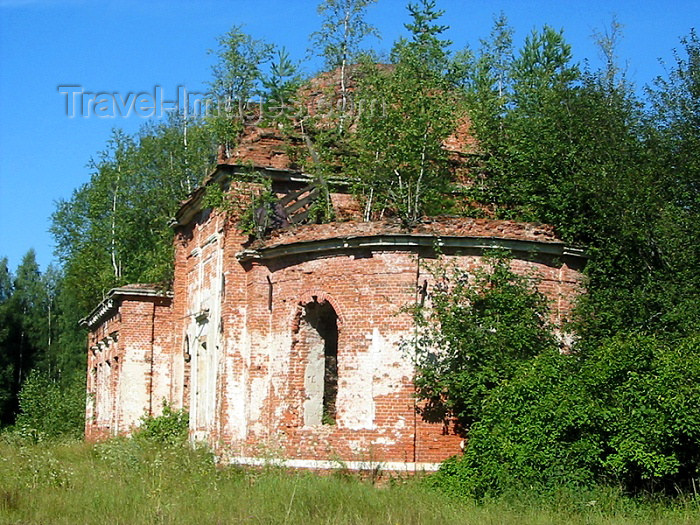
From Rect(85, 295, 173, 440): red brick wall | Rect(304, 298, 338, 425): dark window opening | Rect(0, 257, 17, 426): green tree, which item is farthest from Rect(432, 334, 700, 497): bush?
Rect(0, 257, 17, 426): green tree

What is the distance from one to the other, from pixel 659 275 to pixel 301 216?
7090mm

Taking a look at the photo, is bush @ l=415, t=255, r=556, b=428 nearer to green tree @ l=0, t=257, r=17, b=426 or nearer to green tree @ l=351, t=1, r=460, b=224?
green tree @ l=351, t=1, r=460, b=224

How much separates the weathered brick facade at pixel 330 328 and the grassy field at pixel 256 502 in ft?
2.96

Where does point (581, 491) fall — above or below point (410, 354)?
below

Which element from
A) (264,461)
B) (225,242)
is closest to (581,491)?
(264,461)

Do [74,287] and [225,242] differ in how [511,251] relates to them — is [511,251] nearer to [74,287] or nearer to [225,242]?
[225,242]

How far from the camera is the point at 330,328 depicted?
18281 millimetres

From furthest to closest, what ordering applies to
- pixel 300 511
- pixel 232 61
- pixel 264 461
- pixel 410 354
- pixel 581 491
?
pixel 232 61 → pixel 264 461 → pixel 410 354 → pixel 581 491 → pixel 300 511

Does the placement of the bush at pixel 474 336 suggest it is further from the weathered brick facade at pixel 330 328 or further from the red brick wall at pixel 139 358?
the red brick wall at pixel 139 358

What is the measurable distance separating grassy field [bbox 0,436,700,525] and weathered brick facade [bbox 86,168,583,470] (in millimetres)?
903

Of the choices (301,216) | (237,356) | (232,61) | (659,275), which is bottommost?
(237,356)

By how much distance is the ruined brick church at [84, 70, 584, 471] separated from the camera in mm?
16125

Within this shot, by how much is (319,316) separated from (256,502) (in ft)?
18.1

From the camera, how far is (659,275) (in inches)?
676
